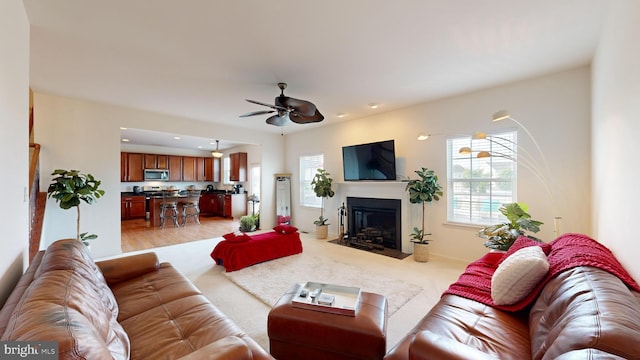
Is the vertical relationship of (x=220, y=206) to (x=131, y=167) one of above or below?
below

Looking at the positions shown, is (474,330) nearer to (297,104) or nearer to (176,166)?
(297,104)

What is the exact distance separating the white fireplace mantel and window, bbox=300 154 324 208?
910 millimetres

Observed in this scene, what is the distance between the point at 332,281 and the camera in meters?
3.32

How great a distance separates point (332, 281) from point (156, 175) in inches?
325

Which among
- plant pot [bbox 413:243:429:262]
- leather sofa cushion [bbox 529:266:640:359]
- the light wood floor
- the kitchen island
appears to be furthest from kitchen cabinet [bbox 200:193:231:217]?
leather sofa cushion [bbox 529:266:640:359]

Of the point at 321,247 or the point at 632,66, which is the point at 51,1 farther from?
the point at 321,247

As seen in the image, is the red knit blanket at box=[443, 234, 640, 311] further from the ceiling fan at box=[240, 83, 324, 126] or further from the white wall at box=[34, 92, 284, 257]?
the white wall at box=[34, 92, 284, 257]

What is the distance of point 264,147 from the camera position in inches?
268

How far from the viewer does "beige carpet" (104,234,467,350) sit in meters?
2.39

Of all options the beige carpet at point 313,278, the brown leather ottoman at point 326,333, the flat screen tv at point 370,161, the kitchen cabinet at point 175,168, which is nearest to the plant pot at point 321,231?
the flat screen tv at point 370,161

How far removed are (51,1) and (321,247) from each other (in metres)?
4.53

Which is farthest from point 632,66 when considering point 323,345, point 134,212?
point 134,212

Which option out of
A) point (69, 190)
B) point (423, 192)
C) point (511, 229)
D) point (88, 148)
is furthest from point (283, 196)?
point (511, 229)

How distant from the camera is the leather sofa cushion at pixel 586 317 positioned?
32.5 inches
